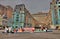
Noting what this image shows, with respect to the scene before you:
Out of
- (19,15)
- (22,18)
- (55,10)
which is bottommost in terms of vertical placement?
(22,18)

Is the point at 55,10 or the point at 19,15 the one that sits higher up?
the point at 55,10

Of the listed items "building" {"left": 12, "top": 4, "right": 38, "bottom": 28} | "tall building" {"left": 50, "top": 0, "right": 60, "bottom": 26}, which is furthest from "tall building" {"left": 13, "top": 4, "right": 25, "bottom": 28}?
"tall building" {"left": 50, "top": 0, "right": 60, "bottom": 26}

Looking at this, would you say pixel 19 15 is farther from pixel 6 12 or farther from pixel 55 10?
pixel 55 10

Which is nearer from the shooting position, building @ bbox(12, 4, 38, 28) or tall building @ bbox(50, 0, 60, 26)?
building @ bbox(12, 4, 38, 28)

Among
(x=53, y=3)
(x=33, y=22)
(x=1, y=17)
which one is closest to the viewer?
(x=33, y=22)

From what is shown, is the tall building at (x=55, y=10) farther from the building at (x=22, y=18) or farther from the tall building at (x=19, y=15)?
the tall building at (x=19, y=15)

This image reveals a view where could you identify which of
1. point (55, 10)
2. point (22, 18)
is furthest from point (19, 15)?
point (55, 10)

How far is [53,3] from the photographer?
95.2 meters

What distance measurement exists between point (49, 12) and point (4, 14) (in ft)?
82.9

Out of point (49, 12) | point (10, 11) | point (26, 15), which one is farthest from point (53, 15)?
point (10, 11)

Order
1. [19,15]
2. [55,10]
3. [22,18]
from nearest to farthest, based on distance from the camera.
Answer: [22,18], [19,15], [55,10]

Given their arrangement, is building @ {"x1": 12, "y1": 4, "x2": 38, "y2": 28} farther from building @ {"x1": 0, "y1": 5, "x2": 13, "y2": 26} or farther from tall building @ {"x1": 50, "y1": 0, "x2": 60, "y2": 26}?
tall building @ {"x1": 50, "y1": 0, "x2": 60, "y2": 26}

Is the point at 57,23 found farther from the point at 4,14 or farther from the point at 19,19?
the point at 4,14

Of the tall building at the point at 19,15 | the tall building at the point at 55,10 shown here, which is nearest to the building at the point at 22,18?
the tall building at the point at 19,15
